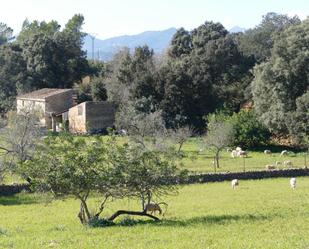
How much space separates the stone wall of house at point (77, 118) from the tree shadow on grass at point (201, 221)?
4595cm

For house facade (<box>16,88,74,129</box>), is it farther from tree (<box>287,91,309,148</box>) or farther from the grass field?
the grass field

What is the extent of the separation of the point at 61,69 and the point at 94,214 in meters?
65.6

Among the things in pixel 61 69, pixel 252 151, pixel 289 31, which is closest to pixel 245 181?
pixel 252 151

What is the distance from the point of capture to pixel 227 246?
1828cm

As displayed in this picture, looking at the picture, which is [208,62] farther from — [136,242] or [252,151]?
[136,242]

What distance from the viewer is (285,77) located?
5828 cm

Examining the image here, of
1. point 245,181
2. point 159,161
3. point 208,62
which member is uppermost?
point 208,62

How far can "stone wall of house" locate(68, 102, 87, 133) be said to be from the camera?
7169 centimetres

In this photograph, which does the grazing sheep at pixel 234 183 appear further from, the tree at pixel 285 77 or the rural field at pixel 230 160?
the tree at pixel 285 77

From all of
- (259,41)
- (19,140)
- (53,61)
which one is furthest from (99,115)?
(259,41)

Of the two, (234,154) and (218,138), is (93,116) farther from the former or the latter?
(218,138)

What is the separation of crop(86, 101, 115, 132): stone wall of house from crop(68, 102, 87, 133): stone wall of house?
612 mm

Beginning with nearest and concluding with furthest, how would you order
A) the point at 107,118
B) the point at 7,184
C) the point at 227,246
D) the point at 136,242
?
the point at 227,246 < the point at 136,242 < the point at 7,184 < the point at 107,118

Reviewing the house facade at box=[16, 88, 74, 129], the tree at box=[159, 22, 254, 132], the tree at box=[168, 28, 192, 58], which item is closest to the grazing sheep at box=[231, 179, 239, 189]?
the tree at box=[159, 22, 254, 132]
